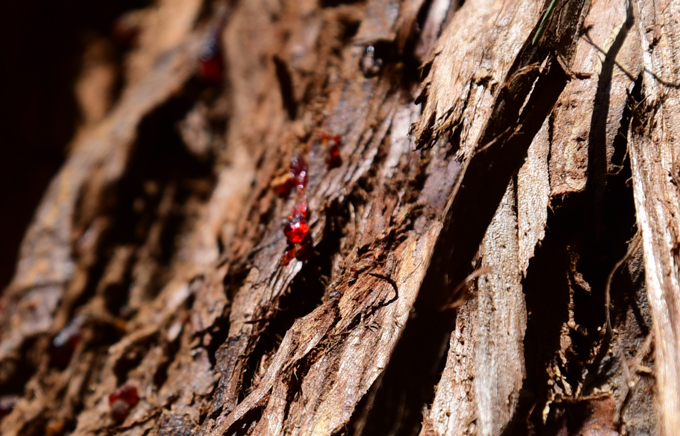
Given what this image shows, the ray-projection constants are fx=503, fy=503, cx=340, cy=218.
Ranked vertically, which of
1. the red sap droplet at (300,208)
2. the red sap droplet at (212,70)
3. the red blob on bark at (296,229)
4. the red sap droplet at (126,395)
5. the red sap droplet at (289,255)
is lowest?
the red sap droplet at (126,395)

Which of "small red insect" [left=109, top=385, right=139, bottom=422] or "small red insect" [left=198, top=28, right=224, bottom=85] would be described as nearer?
"small red insect" [left=109, top=385, right=139, bottom=422]

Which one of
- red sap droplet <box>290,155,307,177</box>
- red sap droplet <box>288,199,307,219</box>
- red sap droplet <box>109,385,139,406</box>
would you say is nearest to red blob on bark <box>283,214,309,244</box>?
red sap droplet <box>288,199,307,219</box>

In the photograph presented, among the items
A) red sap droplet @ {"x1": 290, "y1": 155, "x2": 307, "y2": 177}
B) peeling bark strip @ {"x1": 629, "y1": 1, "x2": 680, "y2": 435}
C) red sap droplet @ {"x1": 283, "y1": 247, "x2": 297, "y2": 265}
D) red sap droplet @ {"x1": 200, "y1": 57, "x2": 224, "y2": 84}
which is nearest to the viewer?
peeling bark strip @ {"x1": 629, "y1": 1, "x2": 680, "y2": 435}

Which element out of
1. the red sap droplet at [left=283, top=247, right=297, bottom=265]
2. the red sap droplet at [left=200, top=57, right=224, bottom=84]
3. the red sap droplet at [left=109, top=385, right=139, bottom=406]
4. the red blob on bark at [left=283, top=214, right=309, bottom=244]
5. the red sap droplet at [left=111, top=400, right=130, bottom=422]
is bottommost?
the red sap droplet at [left=111, top=400, right=130, bottom=422]

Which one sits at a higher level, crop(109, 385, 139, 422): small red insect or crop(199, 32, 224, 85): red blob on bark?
crop(199, 32, 224, 85): red blob on bark

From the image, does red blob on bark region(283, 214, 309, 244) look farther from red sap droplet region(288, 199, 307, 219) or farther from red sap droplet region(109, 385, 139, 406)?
red sap droplet region(109, 385, 139, 406)

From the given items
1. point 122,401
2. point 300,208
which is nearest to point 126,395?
point 122,401

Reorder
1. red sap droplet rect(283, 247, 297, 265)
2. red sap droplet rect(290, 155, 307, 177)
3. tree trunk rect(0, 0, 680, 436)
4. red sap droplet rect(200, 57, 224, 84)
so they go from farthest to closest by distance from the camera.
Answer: red sap droplet rect(200, 57, 224, 84)
red sap droplet rect(290, 155, 307, 177)
red sap droplet rect(283, 247, 297, 265)
tree trunk rect(0, 0, 680, 436)

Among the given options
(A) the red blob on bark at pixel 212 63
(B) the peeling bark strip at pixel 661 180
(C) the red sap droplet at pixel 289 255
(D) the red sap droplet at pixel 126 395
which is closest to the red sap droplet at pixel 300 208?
(C) the red sap droplet at pixel 289 255

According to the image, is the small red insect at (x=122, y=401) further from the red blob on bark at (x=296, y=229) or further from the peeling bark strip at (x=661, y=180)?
the peeling bark strip at (x=661, y=180)
